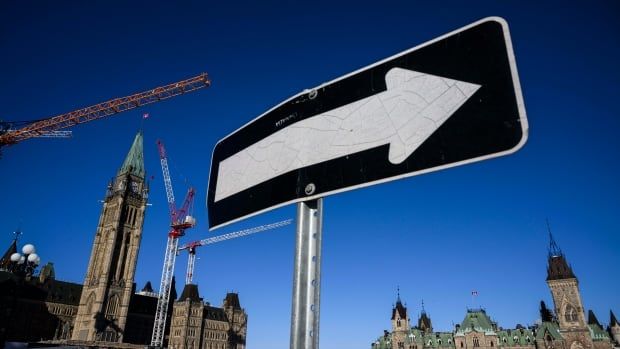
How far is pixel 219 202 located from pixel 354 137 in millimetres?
1690

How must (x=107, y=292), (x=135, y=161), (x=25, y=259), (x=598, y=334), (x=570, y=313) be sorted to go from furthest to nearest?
1. (x=135, y=161)
2. (x=598, y=334)
3. (x=570, y=313)
4. (x=107, y=292)
5. (x=25, y=259)

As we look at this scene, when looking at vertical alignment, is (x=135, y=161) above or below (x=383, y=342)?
above

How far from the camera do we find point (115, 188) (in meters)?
84.9

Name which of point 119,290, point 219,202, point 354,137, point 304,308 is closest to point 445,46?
point 354,137

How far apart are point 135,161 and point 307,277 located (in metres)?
95.6

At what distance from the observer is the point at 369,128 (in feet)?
9.50

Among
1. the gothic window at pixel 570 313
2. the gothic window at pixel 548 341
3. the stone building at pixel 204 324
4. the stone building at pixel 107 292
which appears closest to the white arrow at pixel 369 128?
the stone building at pixel 107 292

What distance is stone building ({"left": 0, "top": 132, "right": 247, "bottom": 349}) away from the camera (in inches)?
2820

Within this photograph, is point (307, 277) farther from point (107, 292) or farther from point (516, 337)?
point (516, 337)

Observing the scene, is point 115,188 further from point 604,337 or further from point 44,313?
point 604,337

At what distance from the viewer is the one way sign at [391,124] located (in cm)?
237

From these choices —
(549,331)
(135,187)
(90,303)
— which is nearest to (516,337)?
(549,331)

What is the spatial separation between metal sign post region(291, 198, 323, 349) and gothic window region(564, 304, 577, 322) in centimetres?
9408

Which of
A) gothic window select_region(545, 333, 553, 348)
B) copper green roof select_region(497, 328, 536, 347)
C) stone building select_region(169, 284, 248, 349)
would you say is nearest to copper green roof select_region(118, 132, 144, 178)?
stone building select_region(169, 284, 248, 349)
